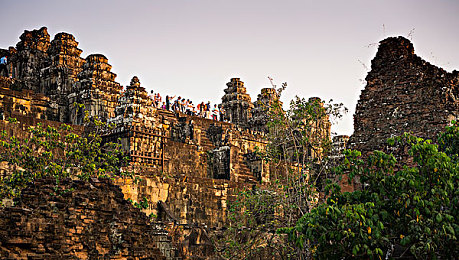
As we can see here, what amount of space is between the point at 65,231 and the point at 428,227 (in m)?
8.15

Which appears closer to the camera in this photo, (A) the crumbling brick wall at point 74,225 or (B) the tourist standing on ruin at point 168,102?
(A) the crumbling brick wall at point 74,225

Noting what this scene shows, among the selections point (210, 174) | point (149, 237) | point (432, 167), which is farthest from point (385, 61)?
point (210, 174)

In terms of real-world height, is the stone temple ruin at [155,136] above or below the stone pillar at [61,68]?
below

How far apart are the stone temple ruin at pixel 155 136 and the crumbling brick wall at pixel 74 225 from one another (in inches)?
1.1

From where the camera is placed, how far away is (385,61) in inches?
732

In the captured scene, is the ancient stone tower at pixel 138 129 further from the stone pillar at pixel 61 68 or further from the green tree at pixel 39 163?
the stone pillar at pixel 61 68

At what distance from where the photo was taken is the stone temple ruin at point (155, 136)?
13.9m

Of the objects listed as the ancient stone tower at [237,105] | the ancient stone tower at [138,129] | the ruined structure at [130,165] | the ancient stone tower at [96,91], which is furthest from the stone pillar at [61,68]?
the ancient stone tower at [237,105]

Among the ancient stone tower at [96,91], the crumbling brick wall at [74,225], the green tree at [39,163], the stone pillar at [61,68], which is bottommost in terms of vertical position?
the crumbling brick wall at [74,225]

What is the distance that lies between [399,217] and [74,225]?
767 centimetres

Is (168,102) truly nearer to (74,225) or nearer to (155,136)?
(155,136)

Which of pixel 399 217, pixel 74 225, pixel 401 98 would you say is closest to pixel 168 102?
pixel 401 98

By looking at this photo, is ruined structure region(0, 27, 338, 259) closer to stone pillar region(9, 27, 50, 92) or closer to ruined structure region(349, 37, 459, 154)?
stone pillar region(9, 27, 50, 92)

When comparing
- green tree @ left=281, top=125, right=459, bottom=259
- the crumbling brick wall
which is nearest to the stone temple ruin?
the crumbling brick wall
